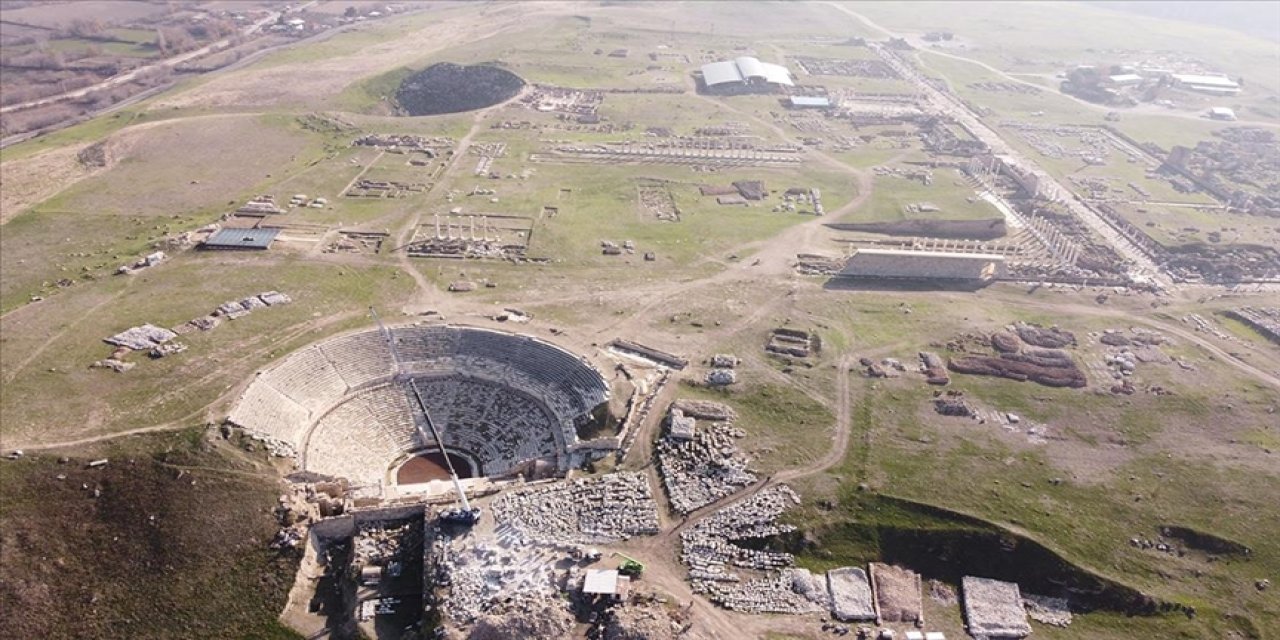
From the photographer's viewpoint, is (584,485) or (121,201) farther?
(121,201)

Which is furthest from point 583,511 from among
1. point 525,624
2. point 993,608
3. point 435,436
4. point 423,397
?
point 993,608

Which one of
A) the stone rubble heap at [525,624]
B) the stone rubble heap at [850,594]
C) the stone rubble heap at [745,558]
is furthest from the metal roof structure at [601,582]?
the stone rubble heap at [850,594]

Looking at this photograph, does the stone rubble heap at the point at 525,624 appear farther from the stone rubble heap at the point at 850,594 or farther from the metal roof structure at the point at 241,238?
the metal roof structure at the point at 241,238

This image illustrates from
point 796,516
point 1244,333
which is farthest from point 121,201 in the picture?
point 1244,333

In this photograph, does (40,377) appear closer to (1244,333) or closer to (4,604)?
(4,604)

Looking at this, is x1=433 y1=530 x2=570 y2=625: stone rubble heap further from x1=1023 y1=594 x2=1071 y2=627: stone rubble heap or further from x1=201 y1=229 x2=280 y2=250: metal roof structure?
x1=201 y1=229 x2=280 y2=250: metal roof structure

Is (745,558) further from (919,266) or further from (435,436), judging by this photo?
(919,266)

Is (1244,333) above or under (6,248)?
under
